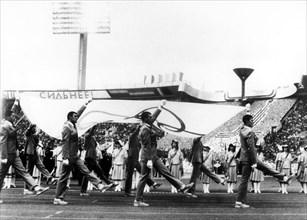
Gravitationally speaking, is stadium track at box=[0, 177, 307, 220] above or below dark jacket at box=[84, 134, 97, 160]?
below

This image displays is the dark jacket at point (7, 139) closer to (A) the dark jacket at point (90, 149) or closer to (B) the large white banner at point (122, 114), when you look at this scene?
(B) the large white banner at point (122, 114)

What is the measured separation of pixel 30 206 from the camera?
1046 cm

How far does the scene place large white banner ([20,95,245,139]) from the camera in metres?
14.2

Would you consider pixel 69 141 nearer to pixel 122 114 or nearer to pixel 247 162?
pixel 247 162

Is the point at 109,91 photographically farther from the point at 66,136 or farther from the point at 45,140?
the point at 66,136

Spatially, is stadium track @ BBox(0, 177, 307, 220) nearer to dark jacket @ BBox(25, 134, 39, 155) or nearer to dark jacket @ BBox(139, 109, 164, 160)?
dark jacket @ BBox(139, 109, 164, 160)

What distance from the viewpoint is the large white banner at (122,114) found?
46.4 ft

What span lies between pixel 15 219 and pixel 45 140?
26.3 metres

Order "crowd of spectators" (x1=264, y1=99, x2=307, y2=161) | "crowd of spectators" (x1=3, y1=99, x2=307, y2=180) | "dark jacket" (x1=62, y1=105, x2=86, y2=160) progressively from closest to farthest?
"dark jacket" (x1=62, y1=105, x2=86, y2=160)
"crowd of spectators" (x1=3, y1=99, x2=307, y2=180)
"crowd of spectators" (x1=264, y1=99, x2=307, y2=161)

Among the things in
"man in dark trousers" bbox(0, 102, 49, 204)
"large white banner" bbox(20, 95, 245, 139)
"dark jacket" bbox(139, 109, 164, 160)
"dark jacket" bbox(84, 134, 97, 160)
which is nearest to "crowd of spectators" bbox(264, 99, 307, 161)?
"large white banner" bbox(20, 95, 245, 139)

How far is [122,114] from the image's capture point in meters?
14.5

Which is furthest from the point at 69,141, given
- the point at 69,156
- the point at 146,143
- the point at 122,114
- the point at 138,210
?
the point at 122,114

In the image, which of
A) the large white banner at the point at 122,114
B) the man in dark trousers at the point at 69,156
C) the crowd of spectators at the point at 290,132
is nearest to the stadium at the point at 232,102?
the crowd of spectators at the point at 290,132

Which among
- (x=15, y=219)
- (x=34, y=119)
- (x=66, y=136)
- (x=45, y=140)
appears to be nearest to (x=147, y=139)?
(x=66, y=136)
